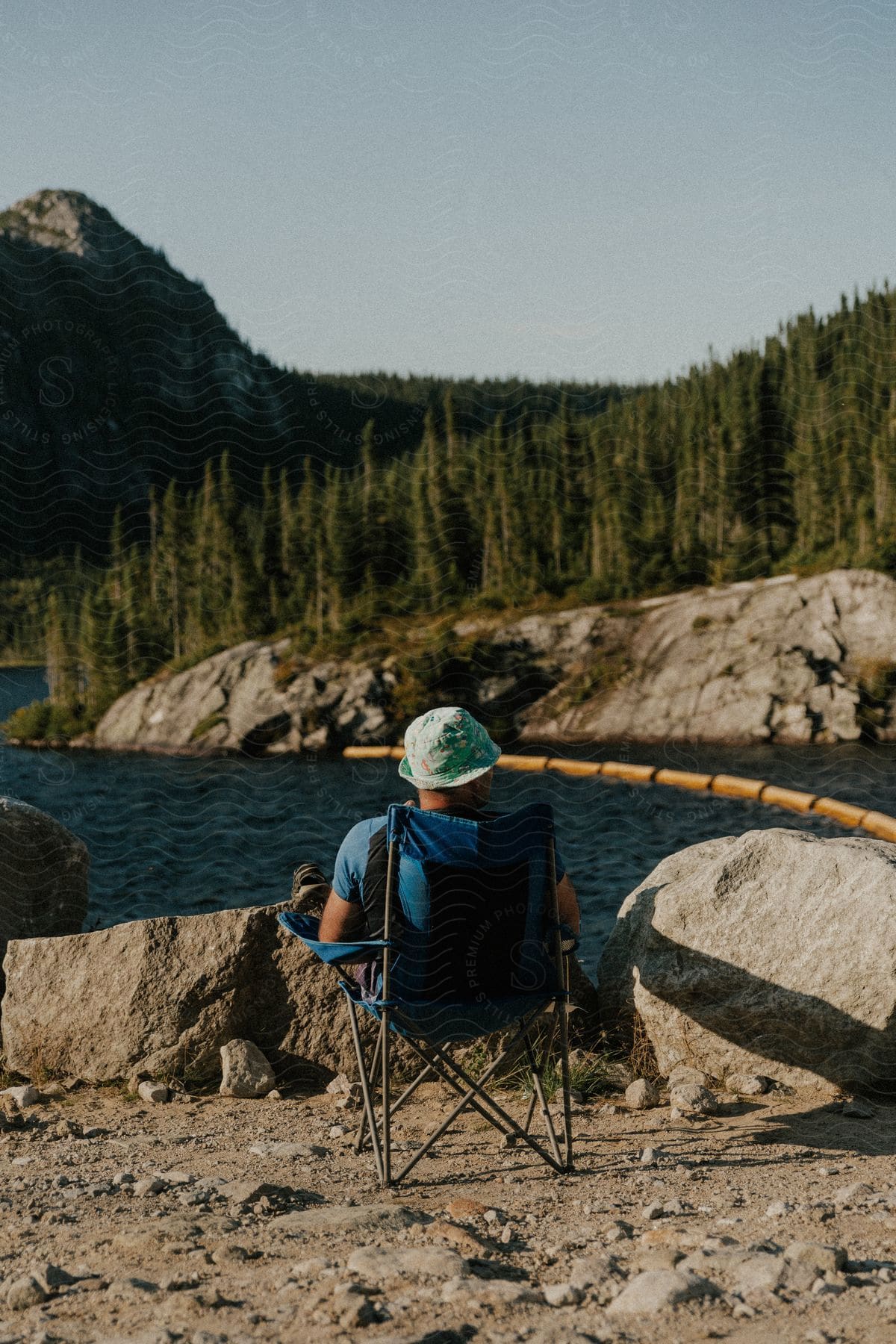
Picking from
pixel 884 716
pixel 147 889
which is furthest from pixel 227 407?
pixel 147 889

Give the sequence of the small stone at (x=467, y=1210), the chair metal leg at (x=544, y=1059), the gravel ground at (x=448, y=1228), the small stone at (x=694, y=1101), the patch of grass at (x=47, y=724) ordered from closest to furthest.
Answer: the gravel ground at (x=448, y=1228) → the small stone at (x=467, y=1210) → the chair metal leg at (x=544, y=1059) → the small stone at (x=694, y=1101) → the patch of grass at (x=47, y=724)

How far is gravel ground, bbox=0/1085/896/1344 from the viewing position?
3.22 metres

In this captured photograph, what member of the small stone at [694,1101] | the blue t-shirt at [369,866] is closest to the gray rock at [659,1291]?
the blue t-shirt at [369,866]

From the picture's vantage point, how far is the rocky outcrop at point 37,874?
798cm

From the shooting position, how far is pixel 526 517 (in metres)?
66.9

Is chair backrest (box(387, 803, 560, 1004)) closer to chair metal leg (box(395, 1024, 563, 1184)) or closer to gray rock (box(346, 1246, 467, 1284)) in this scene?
chair metal leg (box(395, 1024, 563, 1184))

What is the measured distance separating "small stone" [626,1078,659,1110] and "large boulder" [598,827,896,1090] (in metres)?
0.38

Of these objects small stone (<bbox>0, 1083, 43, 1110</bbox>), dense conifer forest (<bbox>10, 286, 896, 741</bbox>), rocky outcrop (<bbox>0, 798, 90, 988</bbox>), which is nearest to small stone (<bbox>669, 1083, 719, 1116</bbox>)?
small stone (<bbox>0, 1083, 43, 1110</bbox>)

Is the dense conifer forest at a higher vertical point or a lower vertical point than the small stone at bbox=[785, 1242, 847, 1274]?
higher

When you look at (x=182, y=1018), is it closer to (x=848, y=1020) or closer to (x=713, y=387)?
(x=848, y=1020)

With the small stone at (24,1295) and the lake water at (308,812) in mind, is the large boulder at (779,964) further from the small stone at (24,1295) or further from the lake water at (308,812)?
the lake water at (308,812)

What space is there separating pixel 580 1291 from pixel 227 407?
105m

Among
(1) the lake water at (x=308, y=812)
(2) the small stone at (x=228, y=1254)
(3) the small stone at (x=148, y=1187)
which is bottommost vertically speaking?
(1) the lake water at (x=308, y=812)

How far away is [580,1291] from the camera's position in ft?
11.2
